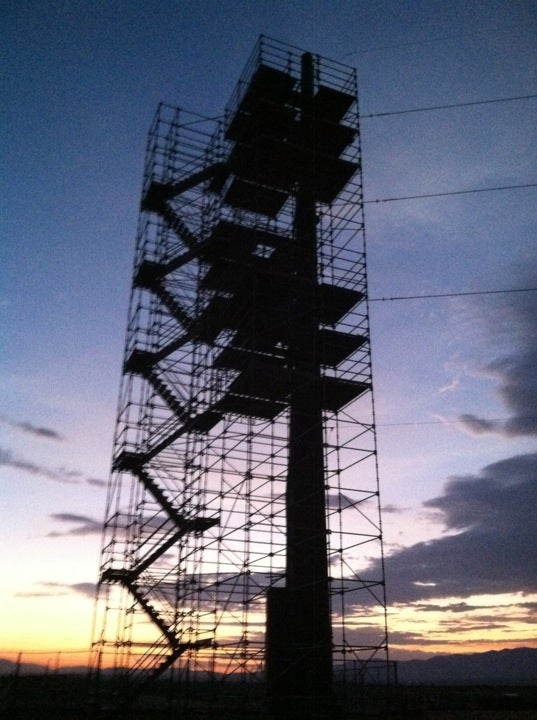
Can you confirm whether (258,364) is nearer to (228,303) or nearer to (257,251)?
(228,303)

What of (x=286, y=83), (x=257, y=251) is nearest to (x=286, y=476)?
(x=257, y=251)

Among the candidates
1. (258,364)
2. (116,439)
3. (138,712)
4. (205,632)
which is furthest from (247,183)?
(138,712)

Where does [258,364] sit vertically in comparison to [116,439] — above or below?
above

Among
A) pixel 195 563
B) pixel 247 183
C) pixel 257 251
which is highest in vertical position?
pixel 247 183

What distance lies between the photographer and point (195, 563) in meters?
25.6

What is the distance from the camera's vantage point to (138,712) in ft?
81.0

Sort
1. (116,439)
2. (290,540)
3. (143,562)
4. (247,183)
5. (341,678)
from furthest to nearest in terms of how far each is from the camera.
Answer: (247,183) → (116,439) → (290,540) → (143,562) → (341,678)

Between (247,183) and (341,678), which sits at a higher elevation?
(247,183)

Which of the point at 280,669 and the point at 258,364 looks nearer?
the point at 280,669

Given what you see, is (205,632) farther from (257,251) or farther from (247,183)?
(247,183)

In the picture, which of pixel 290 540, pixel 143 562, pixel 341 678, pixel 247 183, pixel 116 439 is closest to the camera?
pixel 341 678

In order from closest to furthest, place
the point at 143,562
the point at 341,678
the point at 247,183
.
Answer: the point at 341,678 → the point at 143,562 → the point at 247,183

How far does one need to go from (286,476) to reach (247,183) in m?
13.7

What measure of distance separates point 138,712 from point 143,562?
511cm
